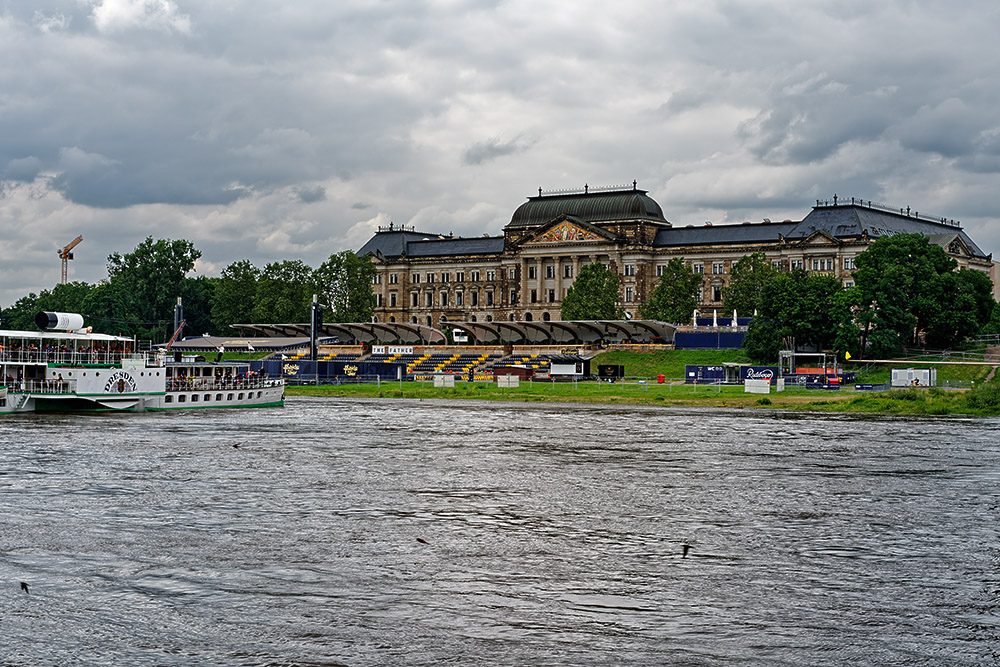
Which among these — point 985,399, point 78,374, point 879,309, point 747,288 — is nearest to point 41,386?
point 78,374

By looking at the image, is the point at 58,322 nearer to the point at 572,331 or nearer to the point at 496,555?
the point at 496,555

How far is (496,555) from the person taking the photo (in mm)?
30953

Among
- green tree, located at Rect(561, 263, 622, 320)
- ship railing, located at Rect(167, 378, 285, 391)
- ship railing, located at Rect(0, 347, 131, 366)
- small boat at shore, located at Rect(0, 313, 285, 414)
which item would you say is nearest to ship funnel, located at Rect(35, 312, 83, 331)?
small boat at shore, located at Rect(0, 313, 285, 414)

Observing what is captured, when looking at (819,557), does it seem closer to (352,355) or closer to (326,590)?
(326,590)

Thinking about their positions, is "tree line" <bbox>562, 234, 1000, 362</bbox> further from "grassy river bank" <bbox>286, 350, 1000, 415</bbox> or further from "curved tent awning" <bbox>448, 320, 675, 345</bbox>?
"curved tent awning" <bbox>448, 320, 675, 345</bbox>

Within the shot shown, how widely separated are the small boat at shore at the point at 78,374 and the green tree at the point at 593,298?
336 ft

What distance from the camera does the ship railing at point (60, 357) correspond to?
8488 cm

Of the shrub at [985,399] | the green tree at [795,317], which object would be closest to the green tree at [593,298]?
the green tree at [795,317]

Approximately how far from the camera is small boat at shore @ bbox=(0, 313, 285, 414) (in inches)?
3342

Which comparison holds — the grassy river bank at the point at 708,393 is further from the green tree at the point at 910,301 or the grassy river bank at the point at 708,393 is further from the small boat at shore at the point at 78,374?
the small boat at shore at the point at 78,374

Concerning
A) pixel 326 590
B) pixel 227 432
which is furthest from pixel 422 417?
pixel 326 590

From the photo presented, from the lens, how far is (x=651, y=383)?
5182 inches

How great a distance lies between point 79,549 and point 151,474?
55.0 ft

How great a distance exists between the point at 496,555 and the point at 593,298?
6455 inches
